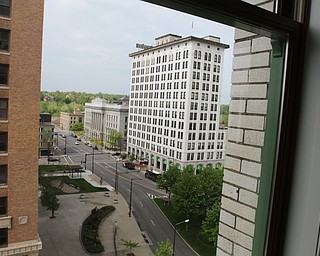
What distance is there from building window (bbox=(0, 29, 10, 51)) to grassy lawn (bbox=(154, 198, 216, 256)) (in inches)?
23.2

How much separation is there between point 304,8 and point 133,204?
0.81 meters

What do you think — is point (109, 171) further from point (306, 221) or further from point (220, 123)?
point (306, 221)

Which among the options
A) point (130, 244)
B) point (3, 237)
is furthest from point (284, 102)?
point (3, 237)

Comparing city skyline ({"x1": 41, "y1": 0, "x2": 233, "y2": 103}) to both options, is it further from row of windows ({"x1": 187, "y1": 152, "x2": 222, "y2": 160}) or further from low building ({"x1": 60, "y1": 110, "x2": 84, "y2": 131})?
row of windows ({"x1": 187, "y1": 152, "x2": 222, "y2": 160})

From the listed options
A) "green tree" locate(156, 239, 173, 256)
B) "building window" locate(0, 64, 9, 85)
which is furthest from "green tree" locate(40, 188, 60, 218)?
"green tree" locate(156, 239, 173, 256)

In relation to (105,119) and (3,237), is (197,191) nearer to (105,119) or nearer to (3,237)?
(105,119)

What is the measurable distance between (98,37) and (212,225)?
0.78 meters

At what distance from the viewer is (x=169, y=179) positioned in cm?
98

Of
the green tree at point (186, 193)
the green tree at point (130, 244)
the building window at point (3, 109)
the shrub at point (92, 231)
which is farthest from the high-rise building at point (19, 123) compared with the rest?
the green tree at point (186, 193)

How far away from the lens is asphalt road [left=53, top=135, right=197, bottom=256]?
0.89 meters

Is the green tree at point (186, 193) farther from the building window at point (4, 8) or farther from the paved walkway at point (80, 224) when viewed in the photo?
the building window at point (4, 8)

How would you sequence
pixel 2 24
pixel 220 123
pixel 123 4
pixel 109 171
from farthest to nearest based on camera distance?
pixel 220 123, pixel 109 171, pixel 123 4, pixel 2 24

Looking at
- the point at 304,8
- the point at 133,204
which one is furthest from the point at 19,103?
the point at 304,8

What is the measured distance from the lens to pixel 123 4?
30.5 inches
